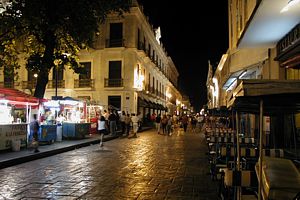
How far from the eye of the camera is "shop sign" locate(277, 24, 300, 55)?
31.1 feet

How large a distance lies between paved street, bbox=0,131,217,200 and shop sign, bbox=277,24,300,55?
4483 mm

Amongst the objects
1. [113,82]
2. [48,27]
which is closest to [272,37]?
[48,27]

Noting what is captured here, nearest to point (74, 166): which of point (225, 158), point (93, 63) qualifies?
point (225, 158)

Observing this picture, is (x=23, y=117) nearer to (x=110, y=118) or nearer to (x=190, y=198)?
(x=110, y=118)

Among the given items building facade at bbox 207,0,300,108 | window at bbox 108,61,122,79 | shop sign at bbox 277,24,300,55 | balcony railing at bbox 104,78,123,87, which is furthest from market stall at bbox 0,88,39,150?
window at bbox 108,61,122,79

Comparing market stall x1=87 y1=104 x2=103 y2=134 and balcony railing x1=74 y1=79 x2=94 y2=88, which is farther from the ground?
balcony railing x1=74 y1=79 x2=94 y2=88

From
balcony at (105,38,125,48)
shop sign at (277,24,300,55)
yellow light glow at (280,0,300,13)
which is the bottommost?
shop sign at (277,24,300,55)

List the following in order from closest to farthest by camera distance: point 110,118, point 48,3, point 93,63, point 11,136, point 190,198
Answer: point 190,198 → point 11,136 → point 48,3 → point 110,118 → point 93,63

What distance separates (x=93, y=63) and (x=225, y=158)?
2854cm

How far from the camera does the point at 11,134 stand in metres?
13.5

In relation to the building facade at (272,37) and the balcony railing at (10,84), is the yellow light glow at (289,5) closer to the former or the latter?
the building facade at (272,37)

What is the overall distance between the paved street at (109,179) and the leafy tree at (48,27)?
7.78 m

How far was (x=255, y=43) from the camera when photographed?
12.2 m

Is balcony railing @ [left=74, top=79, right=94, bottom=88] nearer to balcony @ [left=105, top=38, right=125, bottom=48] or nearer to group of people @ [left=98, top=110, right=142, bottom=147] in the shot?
balcony @ [left=105, top=38, right=125, bottom=48]
